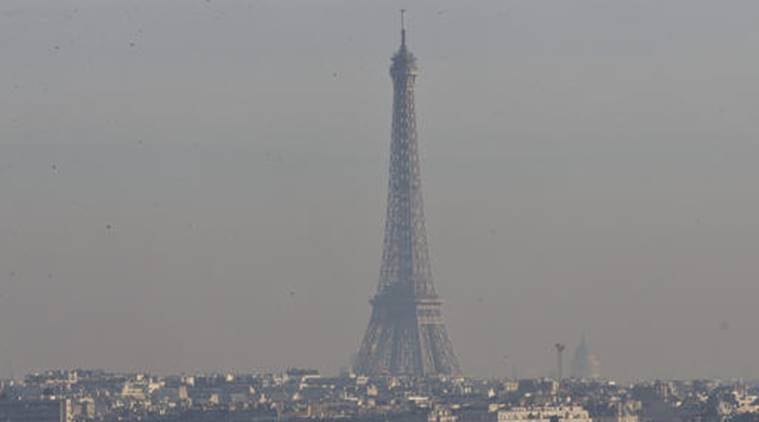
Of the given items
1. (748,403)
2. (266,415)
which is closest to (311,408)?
(266,415)

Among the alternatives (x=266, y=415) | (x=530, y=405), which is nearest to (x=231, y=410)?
(x=266, y=415)

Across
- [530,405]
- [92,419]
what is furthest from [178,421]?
[530,405]

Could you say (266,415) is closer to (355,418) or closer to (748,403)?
(355,418)

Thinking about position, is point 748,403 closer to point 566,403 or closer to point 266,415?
point 566,403

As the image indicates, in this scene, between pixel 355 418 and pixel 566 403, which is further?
pixel 566 403

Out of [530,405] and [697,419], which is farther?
[530,405]

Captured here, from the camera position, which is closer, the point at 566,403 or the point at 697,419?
Answer: the point at 697,419

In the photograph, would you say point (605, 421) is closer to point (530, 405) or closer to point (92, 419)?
point (530, 405)
